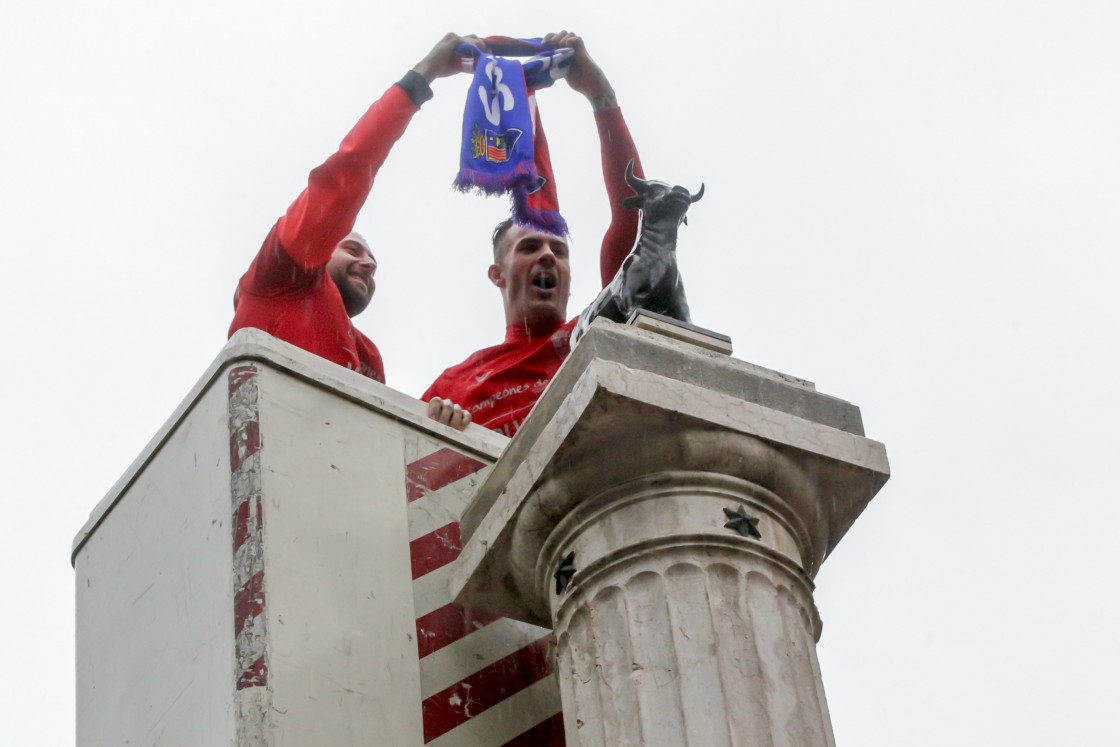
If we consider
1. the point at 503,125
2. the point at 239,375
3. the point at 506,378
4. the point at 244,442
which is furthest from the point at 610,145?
the point at 244,442

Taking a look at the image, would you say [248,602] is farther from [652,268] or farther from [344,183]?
[344,183]

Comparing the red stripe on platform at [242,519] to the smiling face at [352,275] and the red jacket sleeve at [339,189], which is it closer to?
the red jacket sleeve at [339,189]

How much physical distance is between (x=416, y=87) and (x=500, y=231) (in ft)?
5.80

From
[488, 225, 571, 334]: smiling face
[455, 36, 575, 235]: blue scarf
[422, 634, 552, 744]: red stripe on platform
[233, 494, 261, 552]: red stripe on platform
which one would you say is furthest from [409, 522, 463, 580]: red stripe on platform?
[488, 225, 571, 334]: smiling face

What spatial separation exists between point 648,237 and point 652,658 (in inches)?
79.1

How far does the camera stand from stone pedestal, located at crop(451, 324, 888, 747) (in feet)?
22.5

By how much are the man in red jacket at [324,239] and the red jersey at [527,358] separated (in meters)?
0.71

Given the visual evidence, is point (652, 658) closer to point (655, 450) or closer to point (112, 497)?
point (655, 450)

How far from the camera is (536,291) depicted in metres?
11.4

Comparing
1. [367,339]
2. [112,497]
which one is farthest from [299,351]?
[367,339]

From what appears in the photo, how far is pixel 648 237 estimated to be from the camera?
8.31m

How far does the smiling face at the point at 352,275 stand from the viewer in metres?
10.9

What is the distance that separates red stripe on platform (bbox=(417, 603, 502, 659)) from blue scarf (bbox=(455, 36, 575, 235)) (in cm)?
257

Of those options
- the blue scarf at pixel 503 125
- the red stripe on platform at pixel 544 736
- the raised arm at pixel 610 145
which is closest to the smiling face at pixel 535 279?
the raised arm at pixel 610 145
